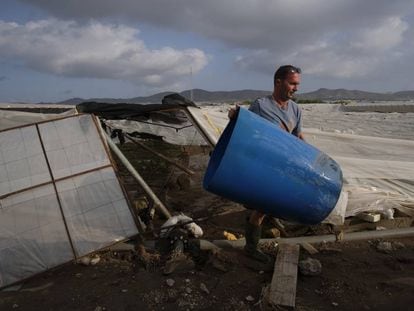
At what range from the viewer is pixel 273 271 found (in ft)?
12.4

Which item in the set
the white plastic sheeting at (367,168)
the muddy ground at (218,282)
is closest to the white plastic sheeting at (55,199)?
the muddy ground at (218,282)

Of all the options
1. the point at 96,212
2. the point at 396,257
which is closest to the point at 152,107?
the point at 96,212

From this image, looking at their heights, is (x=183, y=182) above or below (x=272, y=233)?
below

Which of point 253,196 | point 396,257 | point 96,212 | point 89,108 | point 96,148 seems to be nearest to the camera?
point 253,196

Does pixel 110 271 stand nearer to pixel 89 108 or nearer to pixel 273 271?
pixel 273 271

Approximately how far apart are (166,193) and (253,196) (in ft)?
13.7

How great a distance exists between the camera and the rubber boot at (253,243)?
3.96m

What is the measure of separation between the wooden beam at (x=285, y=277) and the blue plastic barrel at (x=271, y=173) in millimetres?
549

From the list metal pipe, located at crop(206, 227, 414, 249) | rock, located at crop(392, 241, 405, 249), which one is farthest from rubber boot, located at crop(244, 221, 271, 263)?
rock, located at crop(392, 241, 405, 249)

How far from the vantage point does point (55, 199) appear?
4352 millimetres

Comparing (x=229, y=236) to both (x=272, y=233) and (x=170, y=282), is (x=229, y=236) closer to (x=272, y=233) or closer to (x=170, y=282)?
(x=272, y=233)

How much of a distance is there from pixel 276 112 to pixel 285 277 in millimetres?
1447

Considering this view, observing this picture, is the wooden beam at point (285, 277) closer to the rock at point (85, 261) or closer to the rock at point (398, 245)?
the rock at point (398, 245)

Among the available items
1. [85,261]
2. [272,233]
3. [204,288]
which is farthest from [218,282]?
[85,261]
